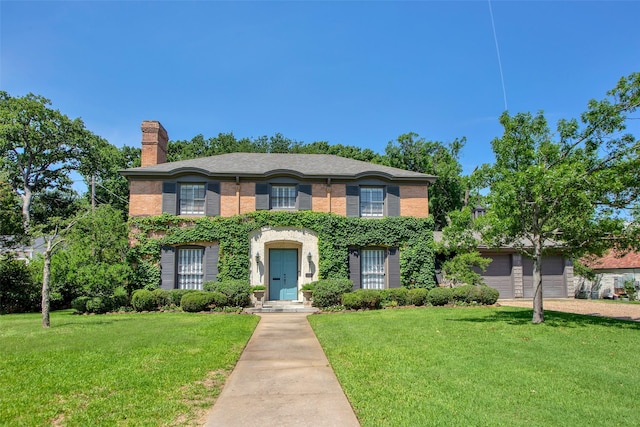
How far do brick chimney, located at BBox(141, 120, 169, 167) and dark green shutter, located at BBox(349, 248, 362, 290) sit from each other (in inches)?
414

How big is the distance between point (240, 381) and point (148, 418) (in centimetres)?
188

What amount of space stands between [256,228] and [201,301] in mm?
4000

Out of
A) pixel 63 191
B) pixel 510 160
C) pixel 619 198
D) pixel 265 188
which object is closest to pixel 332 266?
pixel 265 188

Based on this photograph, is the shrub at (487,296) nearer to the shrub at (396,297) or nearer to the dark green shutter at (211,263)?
the shrub at (396,297)

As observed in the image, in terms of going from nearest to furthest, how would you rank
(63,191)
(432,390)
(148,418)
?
(148,418) < (432,390) < (63,191)

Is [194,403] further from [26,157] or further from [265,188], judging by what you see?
[26,157]

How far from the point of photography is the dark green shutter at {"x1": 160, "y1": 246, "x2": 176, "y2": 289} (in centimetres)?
1834

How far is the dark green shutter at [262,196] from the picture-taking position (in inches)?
750

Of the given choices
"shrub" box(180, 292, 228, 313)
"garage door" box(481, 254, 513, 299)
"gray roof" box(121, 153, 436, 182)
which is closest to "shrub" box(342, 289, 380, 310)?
"shrub" box(180, 292, 228, 313)

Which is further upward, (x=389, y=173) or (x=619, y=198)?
(x=389, y=173)

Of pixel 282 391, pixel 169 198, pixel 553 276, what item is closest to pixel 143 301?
pixel 169 198

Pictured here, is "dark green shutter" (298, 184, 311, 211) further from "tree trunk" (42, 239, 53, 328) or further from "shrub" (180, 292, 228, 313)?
"tree trunk" (42, 239, 53, 328)

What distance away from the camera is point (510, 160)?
12109 millimetres

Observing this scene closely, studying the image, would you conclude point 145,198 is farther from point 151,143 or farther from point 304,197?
point 304,197
